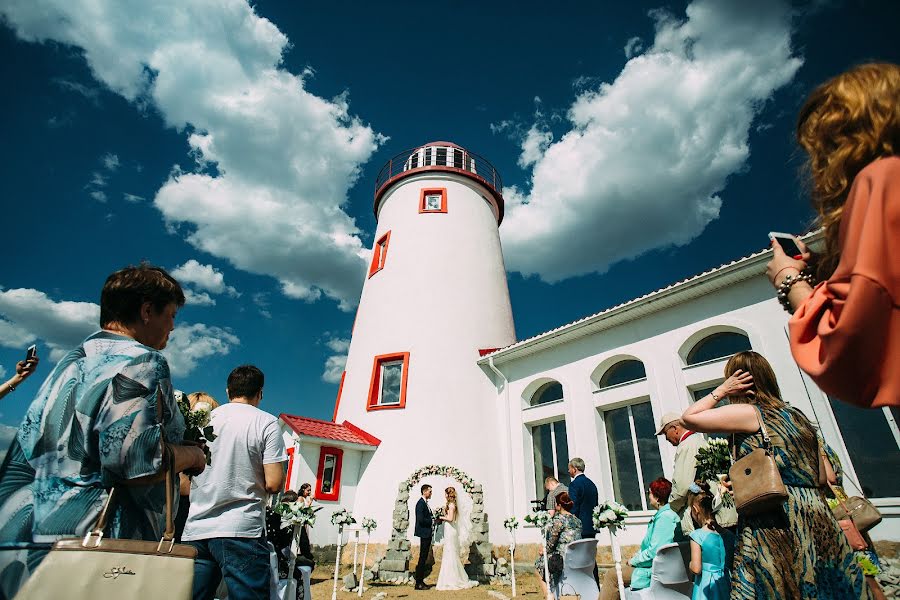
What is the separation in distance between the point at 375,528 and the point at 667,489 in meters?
8.25

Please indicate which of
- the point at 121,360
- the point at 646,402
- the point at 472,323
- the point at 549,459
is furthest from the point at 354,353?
the point at 121,360

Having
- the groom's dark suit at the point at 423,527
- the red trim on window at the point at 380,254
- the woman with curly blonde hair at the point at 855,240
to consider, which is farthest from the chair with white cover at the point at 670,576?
the red trim on window at the point at 380,254

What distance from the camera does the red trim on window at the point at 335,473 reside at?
1145cm

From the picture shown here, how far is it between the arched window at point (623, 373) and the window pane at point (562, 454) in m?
1.64

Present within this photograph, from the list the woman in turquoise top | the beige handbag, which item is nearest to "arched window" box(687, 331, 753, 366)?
the woman in turquoise top

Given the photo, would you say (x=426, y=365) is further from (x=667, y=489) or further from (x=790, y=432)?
(x=790, y=432)

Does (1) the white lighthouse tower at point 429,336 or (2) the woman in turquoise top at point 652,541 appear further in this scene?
(1) the white lighthouse tower at point 429,336

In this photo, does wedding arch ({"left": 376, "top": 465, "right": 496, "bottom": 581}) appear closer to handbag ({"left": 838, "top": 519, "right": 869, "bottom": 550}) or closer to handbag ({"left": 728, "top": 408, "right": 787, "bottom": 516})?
handbag ({"left": 838, "top": 519, "right": 869, "bottom": 550})

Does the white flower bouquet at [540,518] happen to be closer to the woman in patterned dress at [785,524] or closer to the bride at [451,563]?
the bride at [451,563]

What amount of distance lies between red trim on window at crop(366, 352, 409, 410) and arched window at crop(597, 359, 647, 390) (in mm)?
5232

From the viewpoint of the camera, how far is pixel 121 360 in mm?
1714

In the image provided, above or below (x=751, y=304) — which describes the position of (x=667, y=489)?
below

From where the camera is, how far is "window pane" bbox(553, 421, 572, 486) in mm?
11312

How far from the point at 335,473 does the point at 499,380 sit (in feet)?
17.0
